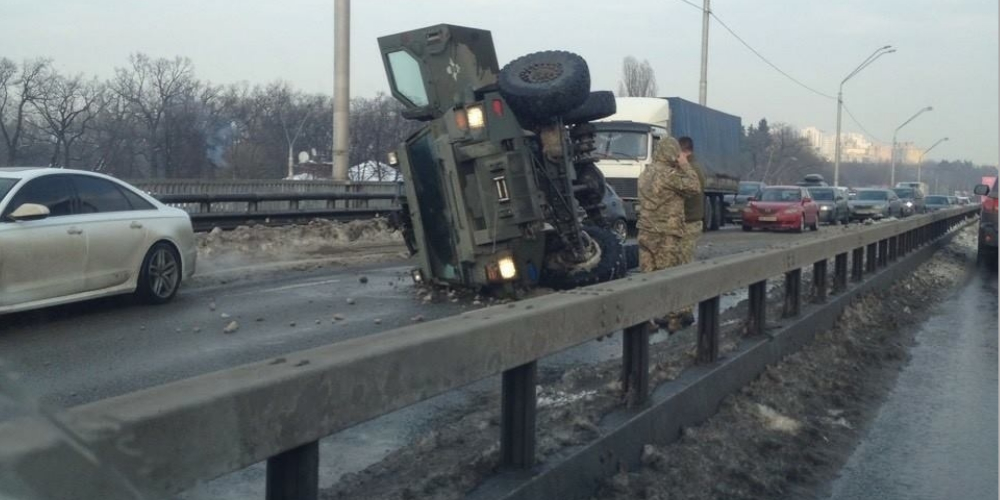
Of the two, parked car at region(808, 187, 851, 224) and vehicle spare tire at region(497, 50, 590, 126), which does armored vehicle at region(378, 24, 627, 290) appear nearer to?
vehicle spare tire at region(497, 50, 590, 126)

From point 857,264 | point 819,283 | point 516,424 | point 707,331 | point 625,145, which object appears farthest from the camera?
point 625,145

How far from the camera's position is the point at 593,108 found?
11797 millimetres

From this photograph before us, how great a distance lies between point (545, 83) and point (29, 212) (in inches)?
192

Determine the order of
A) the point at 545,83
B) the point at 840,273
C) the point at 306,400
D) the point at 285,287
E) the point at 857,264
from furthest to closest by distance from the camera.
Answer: the point at 285,287
the point at 857,264
the point at 840,273
the point at 545,83
the point at 306,400

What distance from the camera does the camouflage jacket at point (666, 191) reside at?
33.1 feet

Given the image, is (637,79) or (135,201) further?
(637,79)

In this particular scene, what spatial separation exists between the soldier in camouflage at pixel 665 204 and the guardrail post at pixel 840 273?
6.10 ft

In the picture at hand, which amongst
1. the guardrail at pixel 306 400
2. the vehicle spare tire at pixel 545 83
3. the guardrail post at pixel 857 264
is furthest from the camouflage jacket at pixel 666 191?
the guardrail at pixel 306 400

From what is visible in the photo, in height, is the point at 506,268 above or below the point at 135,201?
below

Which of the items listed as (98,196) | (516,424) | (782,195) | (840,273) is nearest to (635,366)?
(516,424)

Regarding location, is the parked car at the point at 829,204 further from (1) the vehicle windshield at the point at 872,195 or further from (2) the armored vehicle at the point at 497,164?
(2) the armored vehicle at the point at 497,164

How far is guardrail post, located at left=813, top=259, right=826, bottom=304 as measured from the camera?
9.98 meters

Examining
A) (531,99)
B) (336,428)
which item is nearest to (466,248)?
(531,99)

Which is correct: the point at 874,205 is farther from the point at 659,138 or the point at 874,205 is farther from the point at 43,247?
the point at 43,247
